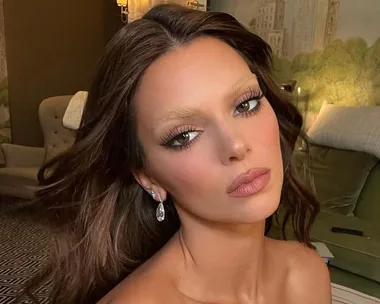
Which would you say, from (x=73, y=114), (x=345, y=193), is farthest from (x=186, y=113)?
(x=73, y=114)

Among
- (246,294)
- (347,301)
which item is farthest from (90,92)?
(347,301)

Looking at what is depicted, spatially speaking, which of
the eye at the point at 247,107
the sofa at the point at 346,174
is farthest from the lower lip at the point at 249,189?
the sofa at the point at 346,174

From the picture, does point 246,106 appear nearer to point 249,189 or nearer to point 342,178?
point 249,189

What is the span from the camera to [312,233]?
6.82ft

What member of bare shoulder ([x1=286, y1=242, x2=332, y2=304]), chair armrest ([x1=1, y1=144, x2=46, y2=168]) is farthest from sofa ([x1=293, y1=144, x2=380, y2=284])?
chair armrest ([x1=1, y1=144, x2=46, y2=168])

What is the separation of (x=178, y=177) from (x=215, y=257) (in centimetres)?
17

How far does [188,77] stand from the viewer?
2.27 feet

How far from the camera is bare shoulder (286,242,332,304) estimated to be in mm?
909

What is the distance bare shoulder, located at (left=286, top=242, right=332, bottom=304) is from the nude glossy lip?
1.02 ft

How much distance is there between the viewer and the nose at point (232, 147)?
2.19ft

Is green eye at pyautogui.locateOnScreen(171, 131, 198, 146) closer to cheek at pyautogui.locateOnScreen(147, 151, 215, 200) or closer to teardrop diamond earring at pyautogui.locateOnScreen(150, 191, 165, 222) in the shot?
cheek at pyautogui.locateOnScreen(147, 151, 215, 200)

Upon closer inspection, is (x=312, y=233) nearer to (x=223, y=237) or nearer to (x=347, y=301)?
(x=347, y=301)

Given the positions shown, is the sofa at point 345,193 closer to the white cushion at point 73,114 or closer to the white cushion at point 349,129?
the white cushion at point 349,129

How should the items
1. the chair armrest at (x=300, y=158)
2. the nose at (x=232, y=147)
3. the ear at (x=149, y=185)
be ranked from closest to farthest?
the nose at (x=232, y=147)
the ear at (x=149, y=185)
the chair armrest at (x=300, y=158)
